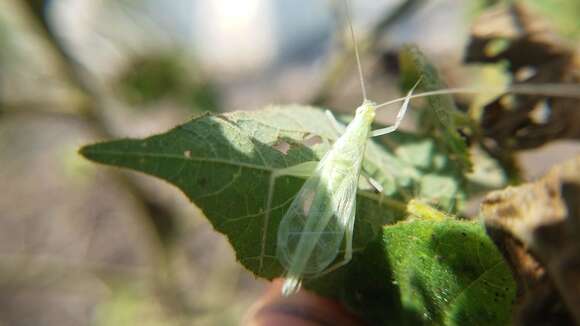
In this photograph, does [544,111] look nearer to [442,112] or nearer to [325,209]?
[442,112]

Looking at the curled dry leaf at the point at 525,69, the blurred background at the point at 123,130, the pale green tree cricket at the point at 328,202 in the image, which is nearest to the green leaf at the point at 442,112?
the pale green tree cricket at the point at 328,202

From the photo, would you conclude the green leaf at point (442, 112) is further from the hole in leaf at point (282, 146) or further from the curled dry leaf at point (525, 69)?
the hole in leaf at point (282, 146)

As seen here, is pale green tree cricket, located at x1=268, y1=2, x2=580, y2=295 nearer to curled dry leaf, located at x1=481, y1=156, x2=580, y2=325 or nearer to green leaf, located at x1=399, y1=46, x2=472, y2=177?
green leaf, located at x1=399, y1=46, x2=472, y2=177

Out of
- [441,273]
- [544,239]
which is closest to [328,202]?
[441,273]

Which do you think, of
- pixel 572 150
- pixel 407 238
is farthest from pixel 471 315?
pixel 572 150

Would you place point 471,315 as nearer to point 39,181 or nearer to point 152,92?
point 152,92
